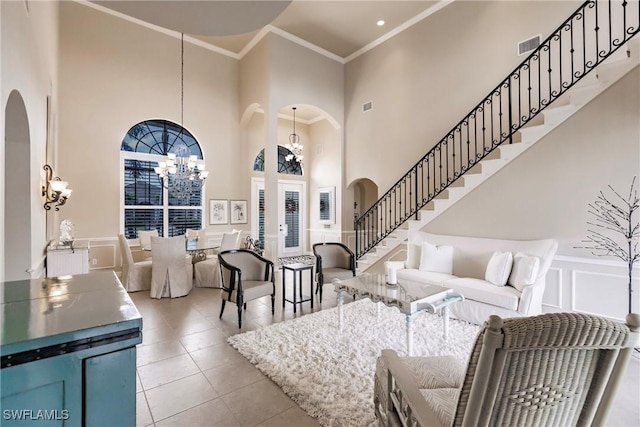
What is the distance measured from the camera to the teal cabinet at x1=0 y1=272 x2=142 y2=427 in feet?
3.01

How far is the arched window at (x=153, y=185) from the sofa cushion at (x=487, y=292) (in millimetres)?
6400

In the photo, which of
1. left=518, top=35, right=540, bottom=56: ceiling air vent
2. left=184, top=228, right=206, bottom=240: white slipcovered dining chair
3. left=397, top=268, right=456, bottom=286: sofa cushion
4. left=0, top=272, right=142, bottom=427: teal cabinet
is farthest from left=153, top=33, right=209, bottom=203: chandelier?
left=518, top=35, right=540, bottom=56: ceiling air vent

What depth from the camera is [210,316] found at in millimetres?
4055

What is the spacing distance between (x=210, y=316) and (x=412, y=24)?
283 inches

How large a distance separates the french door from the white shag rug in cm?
545

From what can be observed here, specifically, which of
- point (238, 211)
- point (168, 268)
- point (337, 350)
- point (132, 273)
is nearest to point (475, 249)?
point (337, 350)

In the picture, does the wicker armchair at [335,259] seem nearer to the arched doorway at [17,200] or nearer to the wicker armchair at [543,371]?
the arched doorway at [17,200]

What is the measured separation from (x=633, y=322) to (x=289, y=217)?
8955 mm

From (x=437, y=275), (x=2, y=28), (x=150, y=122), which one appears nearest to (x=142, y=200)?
(x=150, y=122)

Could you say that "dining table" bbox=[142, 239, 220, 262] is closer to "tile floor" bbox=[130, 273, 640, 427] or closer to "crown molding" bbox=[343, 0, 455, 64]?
"tile floor" bbox=[130, 273, 640, 427]

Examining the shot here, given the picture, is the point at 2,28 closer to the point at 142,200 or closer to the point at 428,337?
the point at 428,337

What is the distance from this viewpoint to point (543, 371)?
101 centimetres

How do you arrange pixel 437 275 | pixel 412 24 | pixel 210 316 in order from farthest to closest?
pixel 412 24, pixel 437 275, pixel 210 316

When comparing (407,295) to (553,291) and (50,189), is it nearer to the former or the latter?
(553,291)
